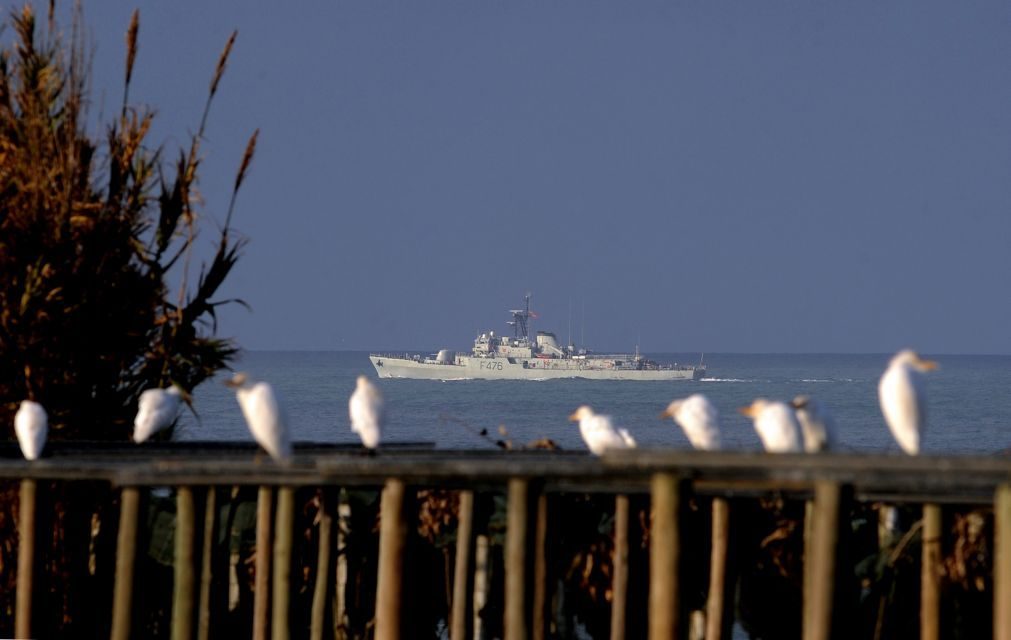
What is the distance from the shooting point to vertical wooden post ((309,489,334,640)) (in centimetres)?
1038

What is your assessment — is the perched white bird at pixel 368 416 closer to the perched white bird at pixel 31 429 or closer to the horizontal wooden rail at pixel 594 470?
the horizontal wooden rail at pixel 594 470

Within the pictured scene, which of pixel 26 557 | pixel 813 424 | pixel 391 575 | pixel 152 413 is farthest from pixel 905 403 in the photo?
pixel 26 557

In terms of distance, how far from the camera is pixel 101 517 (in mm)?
12516

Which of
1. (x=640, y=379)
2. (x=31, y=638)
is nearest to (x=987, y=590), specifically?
(x=31, y=638)

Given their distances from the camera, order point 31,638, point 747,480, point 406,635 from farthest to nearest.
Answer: point 31,638
point 406,635
point 747,480

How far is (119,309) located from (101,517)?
1.68 m

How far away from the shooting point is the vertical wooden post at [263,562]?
10.3m

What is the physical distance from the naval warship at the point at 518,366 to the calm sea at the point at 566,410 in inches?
38.5

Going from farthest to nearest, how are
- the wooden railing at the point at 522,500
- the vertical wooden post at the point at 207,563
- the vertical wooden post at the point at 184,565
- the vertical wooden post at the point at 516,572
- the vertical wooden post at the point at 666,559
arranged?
the vertical wooden post at the point at 207,563 < the vertical wooden post at the point at 184,565 < the vertical wooden post at the point at 516,572 < the vertical wooden post at the point at 666,559 < the wooden railing at the point at 522,500

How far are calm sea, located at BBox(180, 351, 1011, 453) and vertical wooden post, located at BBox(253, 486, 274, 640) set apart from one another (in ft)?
59.0

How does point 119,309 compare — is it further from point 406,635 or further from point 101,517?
point 406,635

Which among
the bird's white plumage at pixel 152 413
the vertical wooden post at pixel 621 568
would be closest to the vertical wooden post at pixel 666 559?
the vertical wooden post at pixel 621 568

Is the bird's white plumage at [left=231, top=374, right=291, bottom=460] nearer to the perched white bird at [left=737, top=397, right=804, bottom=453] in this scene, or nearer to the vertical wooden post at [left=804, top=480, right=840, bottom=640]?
the perched white bird at [left=737, top=397, right=804, bottom=453]

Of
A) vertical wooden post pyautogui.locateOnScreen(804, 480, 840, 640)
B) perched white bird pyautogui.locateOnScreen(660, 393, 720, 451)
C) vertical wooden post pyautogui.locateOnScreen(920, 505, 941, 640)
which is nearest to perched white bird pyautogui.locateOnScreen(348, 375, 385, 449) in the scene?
perched white bird pyautogui.locateOnScreen(660, 393, 720, 451)
